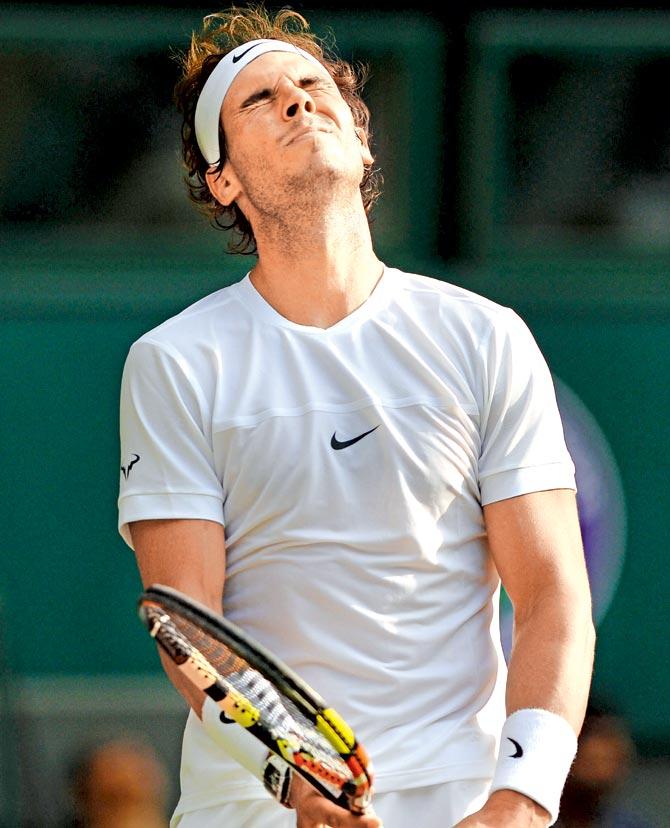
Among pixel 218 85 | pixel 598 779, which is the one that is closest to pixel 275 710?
pixel 218 85

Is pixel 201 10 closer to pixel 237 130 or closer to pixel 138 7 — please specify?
pixel 138 7

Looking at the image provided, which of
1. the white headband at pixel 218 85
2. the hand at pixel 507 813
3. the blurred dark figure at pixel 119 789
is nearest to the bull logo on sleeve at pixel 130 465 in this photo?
the white headband at pixel 218 85

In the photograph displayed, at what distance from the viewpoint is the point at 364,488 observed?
130 inches

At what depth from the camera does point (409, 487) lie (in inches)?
130

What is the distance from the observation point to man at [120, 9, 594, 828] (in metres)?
3.21

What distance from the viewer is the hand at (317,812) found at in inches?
113

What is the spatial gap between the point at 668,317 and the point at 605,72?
118 centimetres

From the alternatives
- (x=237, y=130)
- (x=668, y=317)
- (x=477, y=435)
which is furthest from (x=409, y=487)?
(x=668, y=317)

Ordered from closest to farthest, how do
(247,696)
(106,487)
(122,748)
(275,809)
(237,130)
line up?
(247,696) < (275,809) < (237,130) < (122,748) < (106,487)

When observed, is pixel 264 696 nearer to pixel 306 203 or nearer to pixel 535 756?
pixel 535 756

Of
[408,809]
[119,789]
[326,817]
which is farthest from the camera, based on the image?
[119,789]

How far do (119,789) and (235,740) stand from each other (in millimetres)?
3924

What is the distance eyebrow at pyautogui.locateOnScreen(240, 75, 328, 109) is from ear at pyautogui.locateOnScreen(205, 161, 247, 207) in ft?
0.49

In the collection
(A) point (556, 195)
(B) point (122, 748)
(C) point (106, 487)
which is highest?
(A) point (556, 195)
